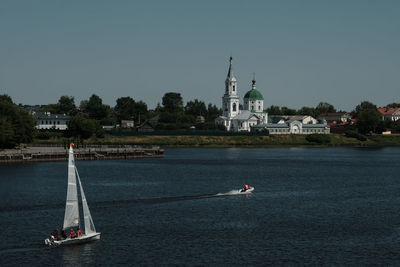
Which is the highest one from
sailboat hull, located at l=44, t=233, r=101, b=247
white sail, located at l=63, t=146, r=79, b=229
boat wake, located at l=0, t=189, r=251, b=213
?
white sail, located at l=63, t=146, r=79, b=229

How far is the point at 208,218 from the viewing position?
224 ft

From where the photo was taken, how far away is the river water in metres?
52.2

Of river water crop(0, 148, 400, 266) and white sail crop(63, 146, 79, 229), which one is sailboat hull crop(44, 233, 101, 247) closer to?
river water crop(0, 148, 400, 266)

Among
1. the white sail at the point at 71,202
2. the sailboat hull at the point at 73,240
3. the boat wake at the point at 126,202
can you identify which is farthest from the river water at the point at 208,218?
the white sail at the point at 71,202

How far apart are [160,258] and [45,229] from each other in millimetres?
15133

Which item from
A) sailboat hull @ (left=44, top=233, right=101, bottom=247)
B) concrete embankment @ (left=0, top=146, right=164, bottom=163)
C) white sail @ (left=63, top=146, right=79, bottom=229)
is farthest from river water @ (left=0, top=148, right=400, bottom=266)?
concrete embankment @ (left=0, top=146, right=164, bottom=163)

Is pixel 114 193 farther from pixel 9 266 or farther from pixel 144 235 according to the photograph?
pixel 9 266

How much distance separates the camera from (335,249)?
180 ft

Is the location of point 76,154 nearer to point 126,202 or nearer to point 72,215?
point 126,202

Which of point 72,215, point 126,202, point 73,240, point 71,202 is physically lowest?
point 73,240

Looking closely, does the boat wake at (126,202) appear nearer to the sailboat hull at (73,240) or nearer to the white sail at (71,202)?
the sailboat hull at (73,240)

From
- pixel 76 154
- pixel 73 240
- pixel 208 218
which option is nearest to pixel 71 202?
pixel 73 240

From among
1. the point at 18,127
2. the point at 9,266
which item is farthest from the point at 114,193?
the point at 18,127

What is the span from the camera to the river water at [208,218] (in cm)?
5225
